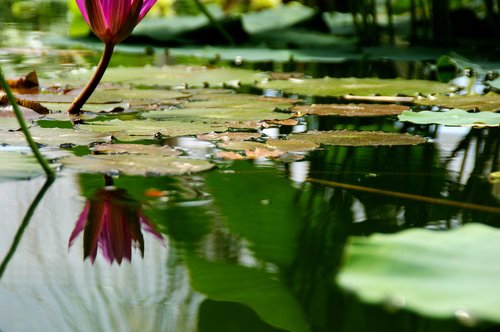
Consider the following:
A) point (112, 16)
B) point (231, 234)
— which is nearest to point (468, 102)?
point (112, 16)

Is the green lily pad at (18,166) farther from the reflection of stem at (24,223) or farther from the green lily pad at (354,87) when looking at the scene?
the green lily pad at (354,87)

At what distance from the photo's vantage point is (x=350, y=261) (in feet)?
1.38

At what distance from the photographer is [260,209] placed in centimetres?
86

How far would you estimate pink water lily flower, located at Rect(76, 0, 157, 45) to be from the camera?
1251 millimetres

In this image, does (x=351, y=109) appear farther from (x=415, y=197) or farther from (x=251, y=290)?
(x=251, y=290)

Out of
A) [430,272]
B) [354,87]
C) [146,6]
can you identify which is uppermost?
[146,6]

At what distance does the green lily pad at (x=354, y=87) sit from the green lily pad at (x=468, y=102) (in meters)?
0.12

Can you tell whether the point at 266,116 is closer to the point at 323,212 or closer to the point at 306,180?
the point at 306,180

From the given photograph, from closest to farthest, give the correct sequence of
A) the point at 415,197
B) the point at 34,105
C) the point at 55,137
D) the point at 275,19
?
the point at 415,197 < the point at 55,137 < the point at 34,105 < the point at 275,19

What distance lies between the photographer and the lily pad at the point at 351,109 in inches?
59.7

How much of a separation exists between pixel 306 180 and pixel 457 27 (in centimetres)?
273

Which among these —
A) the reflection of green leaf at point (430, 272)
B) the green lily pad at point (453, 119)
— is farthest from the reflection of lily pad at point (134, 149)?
the reflection of green leaf at point (430, 272)

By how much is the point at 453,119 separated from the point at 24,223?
75 cm

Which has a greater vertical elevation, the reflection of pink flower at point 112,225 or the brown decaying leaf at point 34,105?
the brown decaying leaf at point 34,105
